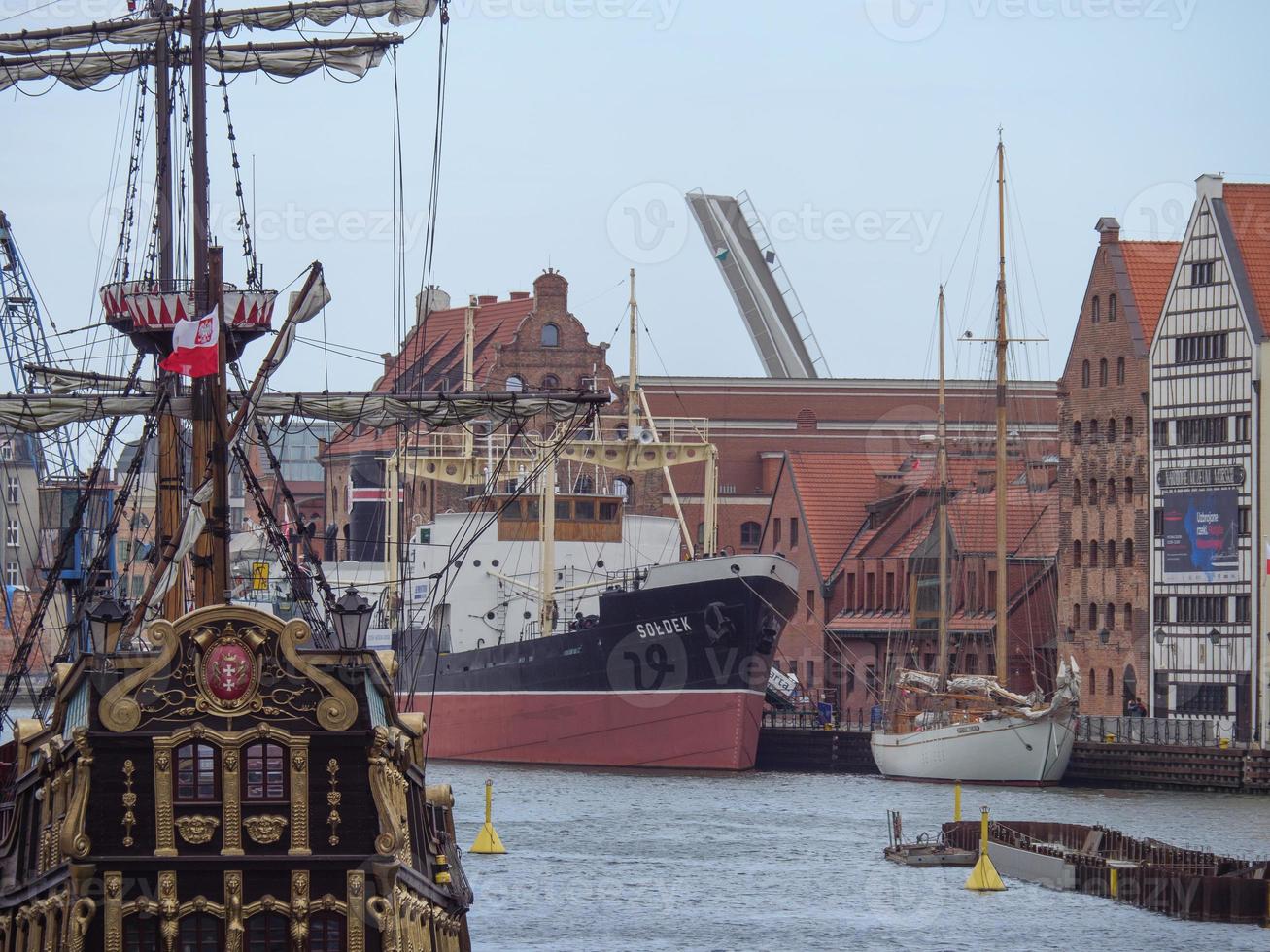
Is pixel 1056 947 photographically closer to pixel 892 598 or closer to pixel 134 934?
pixel 134 934

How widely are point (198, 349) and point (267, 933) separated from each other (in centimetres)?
788

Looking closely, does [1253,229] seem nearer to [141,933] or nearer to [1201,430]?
[1201,430]

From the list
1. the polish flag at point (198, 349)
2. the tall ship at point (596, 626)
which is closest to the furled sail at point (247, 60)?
the polish flag at point (198, 349)

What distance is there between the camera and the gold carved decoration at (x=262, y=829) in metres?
25.4

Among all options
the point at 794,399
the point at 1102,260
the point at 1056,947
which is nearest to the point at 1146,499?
the point at 1102,260

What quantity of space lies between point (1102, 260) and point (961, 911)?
148 ft

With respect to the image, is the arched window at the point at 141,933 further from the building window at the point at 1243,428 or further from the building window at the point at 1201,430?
the building window at the point at 1201,430

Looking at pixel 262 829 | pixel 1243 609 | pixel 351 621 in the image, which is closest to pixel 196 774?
pixel 262 829

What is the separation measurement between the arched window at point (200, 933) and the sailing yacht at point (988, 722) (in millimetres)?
49950

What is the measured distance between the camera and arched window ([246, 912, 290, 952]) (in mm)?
25469

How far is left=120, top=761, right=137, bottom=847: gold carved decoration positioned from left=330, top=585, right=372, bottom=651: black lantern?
2445mm

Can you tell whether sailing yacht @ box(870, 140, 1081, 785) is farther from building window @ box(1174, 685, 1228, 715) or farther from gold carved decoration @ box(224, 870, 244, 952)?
gold carved decoration @ box(224, 870, 244, 952)

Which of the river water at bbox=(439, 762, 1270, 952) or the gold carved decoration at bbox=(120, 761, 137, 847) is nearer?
the gold carved decoration at bbox=(120, 761, 137, 847)

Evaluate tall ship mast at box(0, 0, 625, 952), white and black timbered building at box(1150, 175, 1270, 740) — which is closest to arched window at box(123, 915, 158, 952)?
tall ship mast at box(0, 0, 625, 952)
